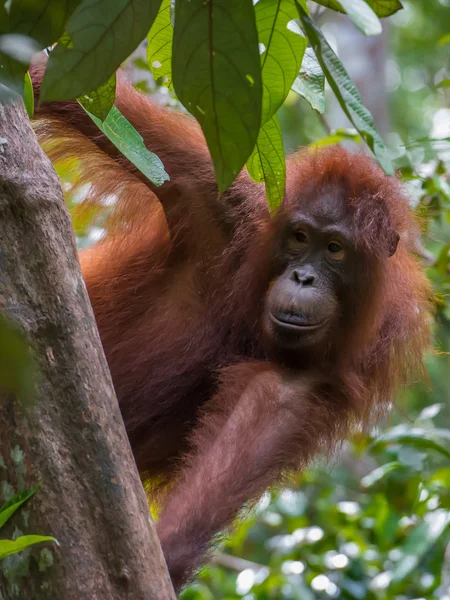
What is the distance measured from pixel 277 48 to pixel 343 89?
0.21 meters

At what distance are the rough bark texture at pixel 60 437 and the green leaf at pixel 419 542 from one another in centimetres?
208

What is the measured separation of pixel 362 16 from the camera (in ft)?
3.75

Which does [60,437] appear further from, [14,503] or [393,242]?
[393,242]

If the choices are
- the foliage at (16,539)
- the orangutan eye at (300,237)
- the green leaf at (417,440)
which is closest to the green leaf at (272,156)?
the foliage at (16,539)

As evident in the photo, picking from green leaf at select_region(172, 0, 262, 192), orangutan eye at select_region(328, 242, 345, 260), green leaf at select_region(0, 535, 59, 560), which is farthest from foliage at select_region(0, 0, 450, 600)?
green leaf at select_region(0, 535, 59, 560)

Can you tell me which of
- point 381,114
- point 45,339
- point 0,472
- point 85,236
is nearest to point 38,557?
point 0,472

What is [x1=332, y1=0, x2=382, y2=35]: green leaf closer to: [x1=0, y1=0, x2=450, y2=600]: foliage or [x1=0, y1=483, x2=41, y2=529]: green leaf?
[x1=0, y1=0, x2=450, y2=600]: foliage

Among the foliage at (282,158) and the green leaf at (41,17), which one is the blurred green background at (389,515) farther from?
the green leaf at (41,17)

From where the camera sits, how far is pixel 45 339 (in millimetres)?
1659

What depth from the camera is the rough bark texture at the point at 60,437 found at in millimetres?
1598

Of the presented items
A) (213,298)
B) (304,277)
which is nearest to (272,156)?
(304,277)

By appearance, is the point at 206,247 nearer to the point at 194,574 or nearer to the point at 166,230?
the point at 166,230

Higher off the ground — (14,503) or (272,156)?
(272,156)

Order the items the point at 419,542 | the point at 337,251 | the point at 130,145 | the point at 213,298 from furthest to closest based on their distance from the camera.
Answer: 1. the point at 419,542
2. the point at 213,298
3. the point at 337,251
4. the point at 130,145
